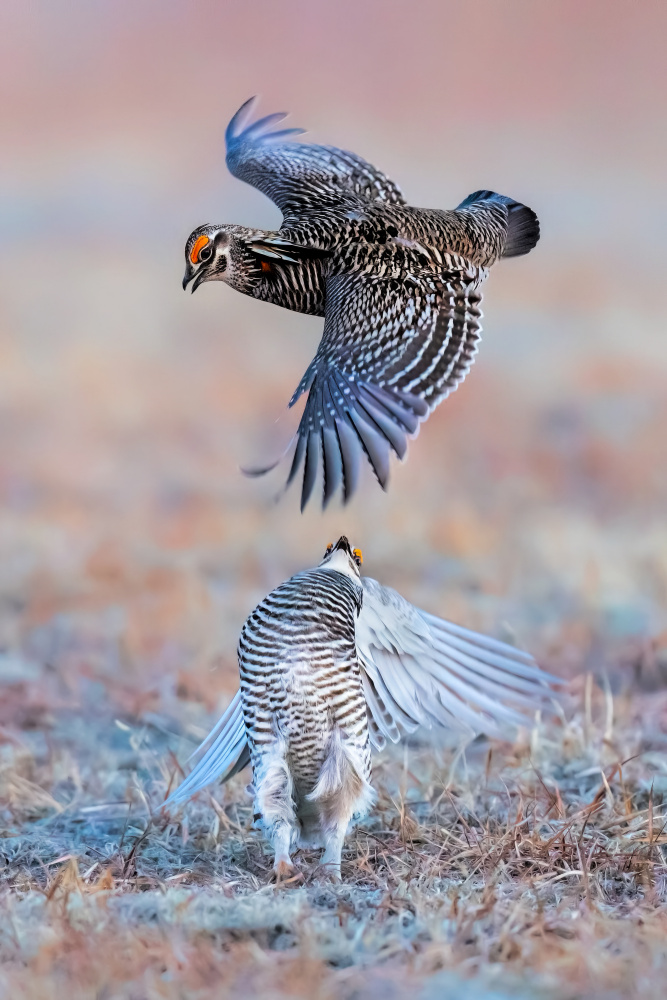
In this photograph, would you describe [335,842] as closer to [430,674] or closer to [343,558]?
[430,674]

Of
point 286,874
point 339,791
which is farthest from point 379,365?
point 286,874

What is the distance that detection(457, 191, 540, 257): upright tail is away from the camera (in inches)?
177

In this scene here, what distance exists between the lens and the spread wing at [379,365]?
137 inches

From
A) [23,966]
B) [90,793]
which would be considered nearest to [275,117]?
[90,793]

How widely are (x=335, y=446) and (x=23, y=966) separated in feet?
5.17

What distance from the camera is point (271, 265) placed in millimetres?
4379

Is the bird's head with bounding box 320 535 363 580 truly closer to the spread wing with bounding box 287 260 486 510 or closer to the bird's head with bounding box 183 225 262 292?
the spread wing with bounding box 287 260 486 510

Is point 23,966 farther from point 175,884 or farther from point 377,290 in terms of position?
point 377,290

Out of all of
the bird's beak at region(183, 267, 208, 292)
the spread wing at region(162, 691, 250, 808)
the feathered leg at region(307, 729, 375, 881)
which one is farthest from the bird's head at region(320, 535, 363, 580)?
the bird's beak at region(183, 267, 208, 292)

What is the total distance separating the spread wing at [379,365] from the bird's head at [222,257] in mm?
337

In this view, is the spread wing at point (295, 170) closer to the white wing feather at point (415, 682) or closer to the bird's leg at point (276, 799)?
the white wing feather at point (415, 682)

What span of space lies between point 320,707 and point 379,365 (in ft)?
3.51

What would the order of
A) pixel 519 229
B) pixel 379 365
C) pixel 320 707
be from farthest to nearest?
pixel 519 229 → pixel 379 365 → pixel 320 707

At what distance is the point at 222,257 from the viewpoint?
433 cm
